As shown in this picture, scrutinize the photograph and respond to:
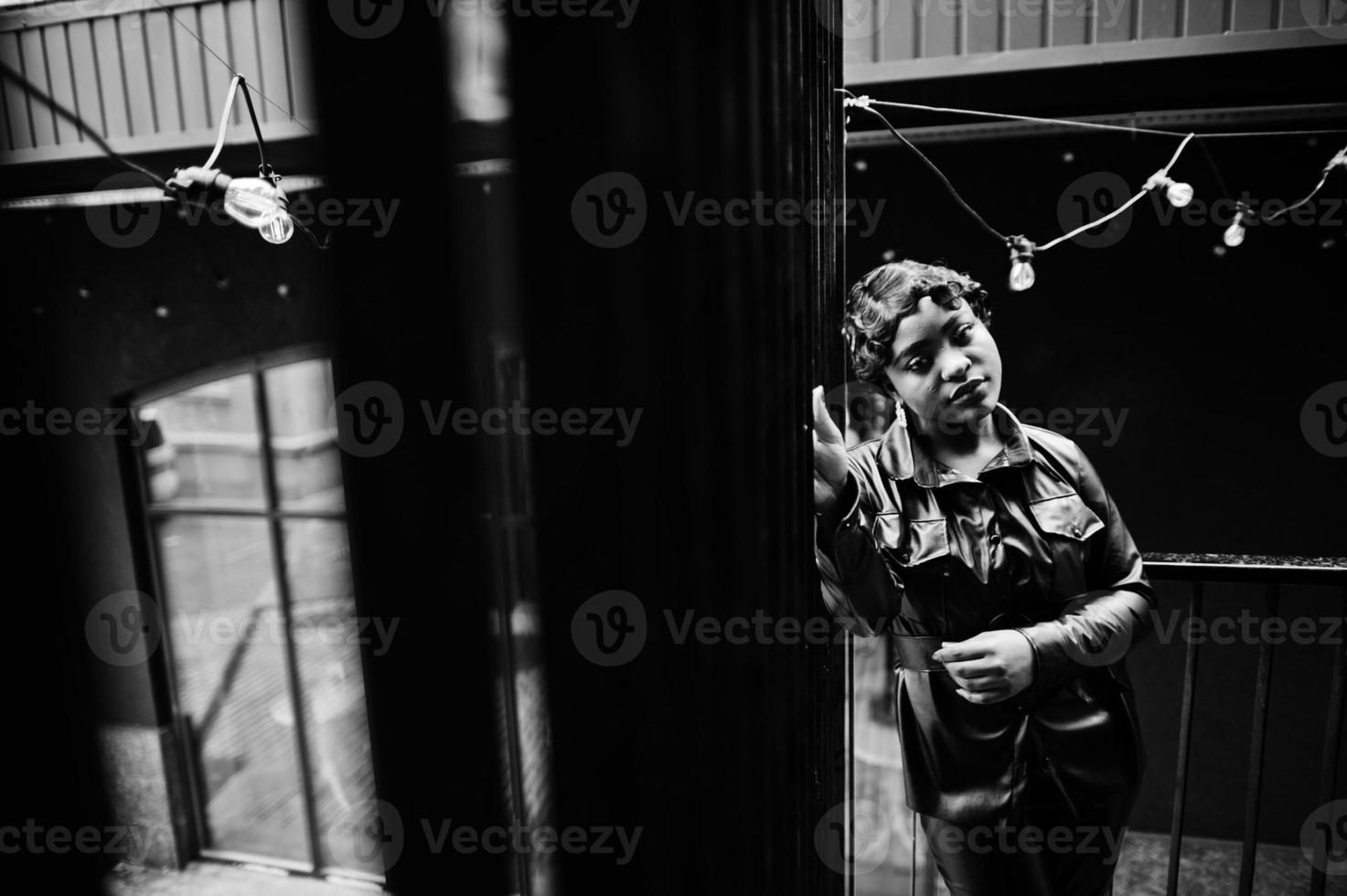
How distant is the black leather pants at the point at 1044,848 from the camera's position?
134 cm

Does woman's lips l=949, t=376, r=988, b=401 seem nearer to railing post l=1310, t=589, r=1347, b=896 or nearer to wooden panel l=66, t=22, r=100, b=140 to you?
railing post l=1310, t=589, r=1347, b=896

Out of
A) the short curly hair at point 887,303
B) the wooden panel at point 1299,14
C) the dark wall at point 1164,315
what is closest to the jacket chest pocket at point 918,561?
the short curly hair at point 887,303

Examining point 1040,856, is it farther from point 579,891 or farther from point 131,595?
point 131,595

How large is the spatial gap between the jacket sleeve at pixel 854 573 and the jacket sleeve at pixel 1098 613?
0.24 m

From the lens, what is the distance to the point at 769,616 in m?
0.70

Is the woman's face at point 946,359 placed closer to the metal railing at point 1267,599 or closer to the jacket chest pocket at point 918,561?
the jacket chest pocket at point 918,561

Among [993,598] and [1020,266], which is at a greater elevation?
[1020,266]

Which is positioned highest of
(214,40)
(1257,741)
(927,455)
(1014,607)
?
(214,40)

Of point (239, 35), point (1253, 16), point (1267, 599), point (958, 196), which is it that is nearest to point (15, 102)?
point (239, 35)

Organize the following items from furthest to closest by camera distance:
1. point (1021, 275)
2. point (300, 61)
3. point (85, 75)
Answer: point (1021, 275)
point (85, 75)
point (300, 61)

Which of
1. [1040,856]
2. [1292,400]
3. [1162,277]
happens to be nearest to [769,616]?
[1040,856]

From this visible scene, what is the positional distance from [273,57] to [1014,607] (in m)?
1.28

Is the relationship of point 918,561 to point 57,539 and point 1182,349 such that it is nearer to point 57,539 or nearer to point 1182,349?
point 57,539

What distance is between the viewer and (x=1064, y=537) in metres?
1.32
